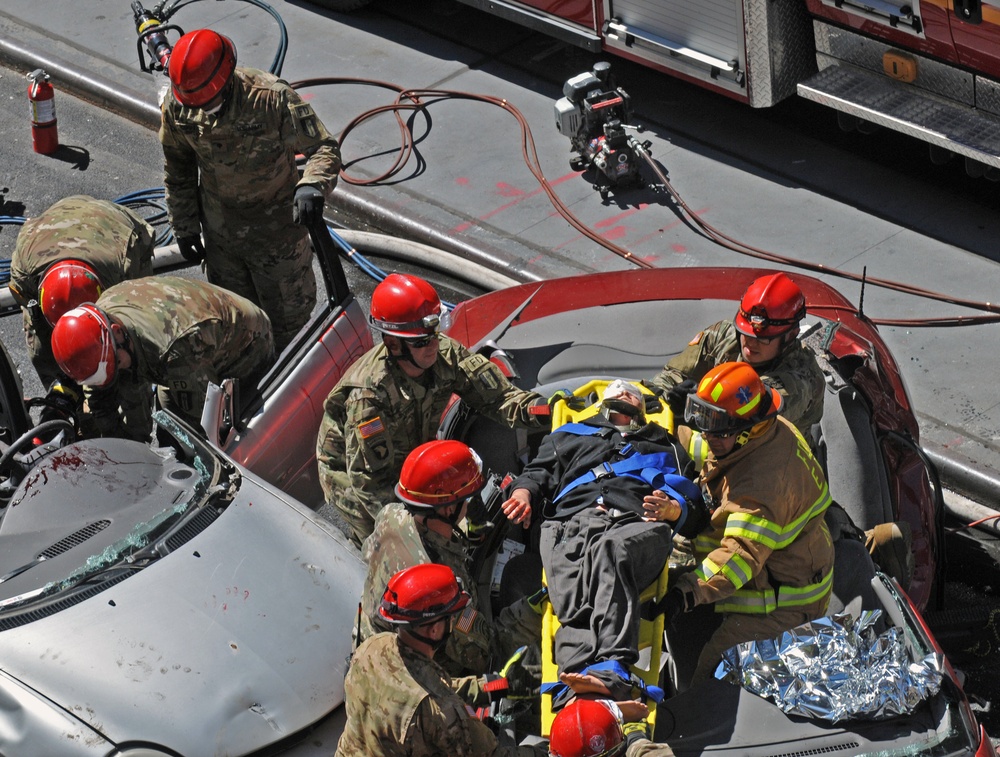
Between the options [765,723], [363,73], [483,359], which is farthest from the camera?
[363,73]

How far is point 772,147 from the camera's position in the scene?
944 centimetres

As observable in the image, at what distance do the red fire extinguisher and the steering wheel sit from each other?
5.21 meters

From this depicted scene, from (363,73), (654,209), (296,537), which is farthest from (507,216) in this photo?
(296,537)

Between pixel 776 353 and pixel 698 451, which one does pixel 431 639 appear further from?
pixel 776 353

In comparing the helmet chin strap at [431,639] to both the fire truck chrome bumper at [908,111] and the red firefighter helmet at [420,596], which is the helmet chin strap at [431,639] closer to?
the red firefighter helmet at [420,596]

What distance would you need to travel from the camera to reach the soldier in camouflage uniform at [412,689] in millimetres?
4129

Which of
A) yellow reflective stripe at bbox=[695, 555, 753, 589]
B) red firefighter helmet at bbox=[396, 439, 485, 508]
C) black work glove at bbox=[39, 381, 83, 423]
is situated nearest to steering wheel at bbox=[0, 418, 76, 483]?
black work glove at bbox=[39, 381, 83, 423]

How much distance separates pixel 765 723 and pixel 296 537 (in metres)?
1.70

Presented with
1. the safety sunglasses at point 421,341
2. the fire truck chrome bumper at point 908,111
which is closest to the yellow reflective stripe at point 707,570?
the safety sunglasses at point 421,341

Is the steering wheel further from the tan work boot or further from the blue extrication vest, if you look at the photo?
the tan work boot

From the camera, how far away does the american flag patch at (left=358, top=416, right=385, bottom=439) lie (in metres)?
5.20

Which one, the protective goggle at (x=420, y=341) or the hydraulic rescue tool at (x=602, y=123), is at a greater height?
the protective goggle at (x=420, y=341)

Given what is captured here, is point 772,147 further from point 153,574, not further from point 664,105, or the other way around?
point 153,574

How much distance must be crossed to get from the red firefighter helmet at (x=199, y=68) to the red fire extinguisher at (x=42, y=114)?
3.87 m
